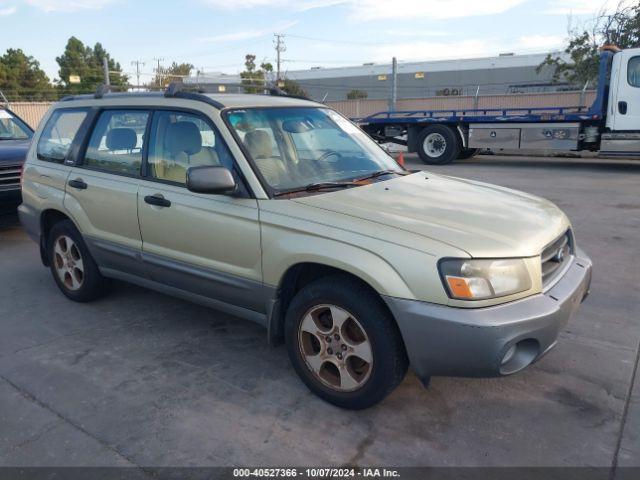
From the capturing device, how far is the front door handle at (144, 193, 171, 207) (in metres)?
3.73

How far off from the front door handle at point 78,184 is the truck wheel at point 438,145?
12786 millimetres

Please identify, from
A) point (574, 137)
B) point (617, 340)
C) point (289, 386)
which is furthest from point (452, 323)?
point (574, 137)

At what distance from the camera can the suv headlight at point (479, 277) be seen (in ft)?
8.68

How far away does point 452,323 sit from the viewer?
2625 millimetres

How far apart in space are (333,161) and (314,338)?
1328 millimetres

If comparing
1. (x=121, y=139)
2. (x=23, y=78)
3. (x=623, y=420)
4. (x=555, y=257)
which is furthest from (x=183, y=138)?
(x=23, y=78)

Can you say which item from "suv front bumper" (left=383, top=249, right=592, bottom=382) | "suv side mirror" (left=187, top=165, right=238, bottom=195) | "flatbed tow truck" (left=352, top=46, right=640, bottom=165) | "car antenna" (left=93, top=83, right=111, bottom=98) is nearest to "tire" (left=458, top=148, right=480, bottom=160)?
"flatbed tow truck" (left=352, top=46, right=640, bottom=165)

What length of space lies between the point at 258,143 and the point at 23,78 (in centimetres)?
6071

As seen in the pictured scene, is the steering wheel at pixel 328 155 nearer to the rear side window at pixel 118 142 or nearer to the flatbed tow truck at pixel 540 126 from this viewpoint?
the rear side window at pixel 118 142

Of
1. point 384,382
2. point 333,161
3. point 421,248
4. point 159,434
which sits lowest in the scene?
point 159,434

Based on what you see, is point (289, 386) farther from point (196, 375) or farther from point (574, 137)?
point (574, 137)

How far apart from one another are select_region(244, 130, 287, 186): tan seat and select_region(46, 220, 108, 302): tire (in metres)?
1.89

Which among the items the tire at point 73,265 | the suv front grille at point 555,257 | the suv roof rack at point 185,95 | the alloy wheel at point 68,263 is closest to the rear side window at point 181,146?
the suv roof rack at point 185,95

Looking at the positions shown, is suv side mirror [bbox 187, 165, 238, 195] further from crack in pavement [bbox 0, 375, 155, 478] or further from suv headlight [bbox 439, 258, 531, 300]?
crack in pavement [bbox 0, 375, 155, 478]
